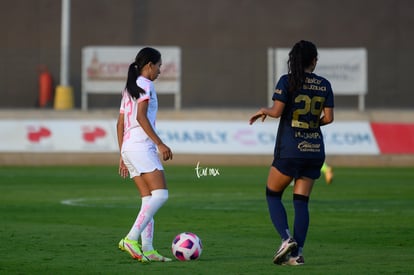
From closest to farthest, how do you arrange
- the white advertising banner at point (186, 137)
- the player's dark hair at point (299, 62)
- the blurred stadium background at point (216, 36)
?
the player's dark hair at point (299, 62) → the white advertising banner at point (186, 137) → the blurred stadium background at point (216, 36)

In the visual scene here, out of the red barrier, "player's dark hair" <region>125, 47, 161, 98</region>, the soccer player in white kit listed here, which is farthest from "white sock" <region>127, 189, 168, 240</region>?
the red barrier

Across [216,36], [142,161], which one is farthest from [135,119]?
[216,36]

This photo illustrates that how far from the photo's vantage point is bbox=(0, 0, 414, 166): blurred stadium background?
116ft

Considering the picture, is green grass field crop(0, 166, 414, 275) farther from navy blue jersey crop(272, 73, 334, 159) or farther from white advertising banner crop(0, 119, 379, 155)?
white advertising banner crop(0, 119, 379, 155)

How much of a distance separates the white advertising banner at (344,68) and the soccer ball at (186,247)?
20.6 metres

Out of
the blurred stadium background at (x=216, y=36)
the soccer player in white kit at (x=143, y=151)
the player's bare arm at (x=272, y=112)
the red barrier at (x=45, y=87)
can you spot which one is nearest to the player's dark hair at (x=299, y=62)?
the player's bare arm at (x=272, y=112)

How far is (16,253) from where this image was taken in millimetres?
11422

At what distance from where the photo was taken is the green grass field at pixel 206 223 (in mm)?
10562

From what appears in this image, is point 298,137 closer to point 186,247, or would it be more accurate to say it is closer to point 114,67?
point 186,247

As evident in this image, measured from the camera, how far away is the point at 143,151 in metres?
10.7

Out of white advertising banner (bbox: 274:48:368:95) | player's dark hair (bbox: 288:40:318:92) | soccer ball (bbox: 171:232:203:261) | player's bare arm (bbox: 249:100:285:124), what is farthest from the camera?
white advertising banner (bbox: 274:48:368:95)

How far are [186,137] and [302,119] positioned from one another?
18.3 m

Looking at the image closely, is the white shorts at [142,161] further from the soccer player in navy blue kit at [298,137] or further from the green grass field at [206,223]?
A: the soccer player in navy blue kit at [298,137]

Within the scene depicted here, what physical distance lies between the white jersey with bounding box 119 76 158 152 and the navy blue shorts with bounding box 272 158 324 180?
126 centimetres
